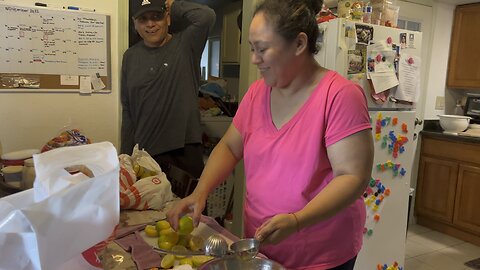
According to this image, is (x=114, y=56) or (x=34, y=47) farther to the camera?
(x=114, y=56)

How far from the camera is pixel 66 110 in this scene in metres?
1.93

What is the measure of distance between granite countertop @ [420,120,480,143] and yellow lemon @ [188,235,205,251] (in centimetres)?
300

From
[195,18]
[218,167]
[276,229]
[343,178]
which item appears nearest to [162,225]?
[218,167]

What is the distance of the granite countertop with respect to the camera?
3.32 m

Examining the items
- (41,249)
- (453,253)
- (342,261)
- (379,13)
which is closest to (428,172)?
(453,253)

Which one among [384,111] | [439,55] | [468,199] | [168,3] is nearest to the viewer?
[168,3]

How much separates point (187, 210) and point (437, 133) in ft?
10.2

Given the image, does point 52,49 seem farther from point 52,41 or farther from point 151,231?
point 151,231

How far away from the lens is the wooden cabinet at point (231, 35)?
375 centimetres

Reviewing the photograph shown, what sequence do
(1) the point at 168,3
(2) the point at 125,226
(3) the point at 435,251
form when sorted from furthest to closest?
(3) the point at 435,251, (1) the point at 168,3, (2) the point at 125,226

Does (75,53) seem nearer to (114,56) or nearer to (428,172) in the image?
Answer: (114,56)

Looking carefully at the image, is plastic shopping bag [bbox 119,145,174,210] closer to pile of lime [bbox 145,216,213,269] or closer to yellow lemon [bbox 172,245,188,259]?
pile of lime [bbox 145,216,213,269]

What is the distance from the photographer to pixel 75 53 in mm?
1912

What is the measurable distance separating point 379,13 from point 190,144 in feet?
4.59
